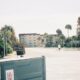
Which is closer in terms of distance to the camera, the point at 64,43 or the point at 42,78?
the point at 42,78

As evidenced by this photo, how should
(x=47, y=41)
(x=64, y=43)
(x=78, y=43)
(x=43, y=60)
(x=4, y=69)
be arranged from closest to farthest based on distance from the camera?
1. (x=4, y=69)
2. (x=43, y=60)
3. (x=78, y=43)
4. (x=64, y=43)
5. (x=47, y=41)

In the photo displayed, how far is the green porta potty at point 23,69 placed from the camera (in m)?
5.07

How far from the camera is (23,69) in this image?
5.42m

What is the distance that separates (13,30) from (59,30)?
84.0 m

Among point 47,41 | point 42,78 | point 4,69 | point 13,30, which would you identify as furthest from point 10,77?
point 47,41

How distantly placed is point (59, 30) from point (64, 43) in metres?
42.5

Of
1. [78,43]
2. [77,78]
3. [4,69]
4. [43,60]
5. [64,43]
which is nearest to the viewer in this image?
[4,69]

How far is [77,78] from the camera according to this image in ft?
53.4

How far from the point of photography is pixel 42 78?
5.77 metres

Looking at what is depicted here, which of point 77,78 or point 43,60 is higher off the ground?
point 43,60

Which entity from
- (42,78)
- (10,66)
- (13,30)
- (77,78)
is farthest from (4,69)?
(13,30)

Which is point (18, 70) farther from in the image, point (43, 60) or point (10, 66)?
point (43, 60)

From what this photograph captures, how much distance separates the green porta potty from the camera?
5.07m

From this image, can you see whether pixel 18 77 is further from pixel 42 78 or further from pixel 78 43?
pixel 78 43
